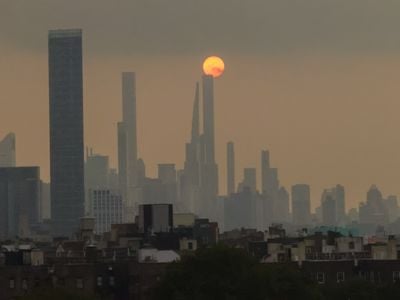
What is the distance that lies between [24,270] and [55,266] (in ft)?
4.56

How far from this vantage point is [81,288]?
100 m

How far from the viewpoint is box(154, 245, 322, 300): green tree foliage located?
278ft

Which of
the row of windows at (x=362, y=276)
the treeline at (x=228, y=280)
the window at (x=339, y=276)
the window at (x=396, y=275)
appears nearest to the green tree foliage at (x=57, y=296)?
the treeline at (x=228, y=280)

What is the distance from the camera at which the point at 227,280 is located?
85.6 meters

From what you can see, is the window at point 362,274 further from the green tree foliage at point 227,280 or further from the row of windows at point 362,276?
the green tree foliage at point 227,280

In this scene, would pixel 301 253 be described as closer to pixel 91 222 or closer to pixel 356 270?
pixel 356 270

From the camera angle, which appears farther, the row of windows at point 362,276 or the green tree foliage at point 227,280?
the row of windows at point 362,276

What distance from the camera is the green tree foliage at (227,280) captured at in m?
84.6

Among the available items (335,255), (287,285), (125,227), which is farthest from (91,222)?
(287,285)

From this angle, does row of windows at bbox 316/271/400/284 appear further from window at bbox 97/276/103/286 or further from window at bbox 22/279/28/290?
window at bbox 22/279/28/290

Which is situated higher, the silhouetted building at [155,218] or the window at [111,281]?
the silhouetted building at [155,218]

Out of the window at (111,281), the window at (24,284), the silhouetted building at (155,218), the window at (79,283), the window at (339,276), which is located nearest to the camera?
the window at (24,284)

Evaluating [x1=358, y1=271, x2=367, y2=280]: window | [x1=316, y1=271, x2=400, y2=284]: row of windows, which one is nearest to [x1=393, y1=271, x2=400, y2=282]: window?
[x1=316, y1=271, x2=400, y2=284]: row of windows

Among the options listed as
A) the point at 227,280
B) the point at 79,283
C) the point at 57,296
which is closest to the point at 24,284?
the point at 79,283
